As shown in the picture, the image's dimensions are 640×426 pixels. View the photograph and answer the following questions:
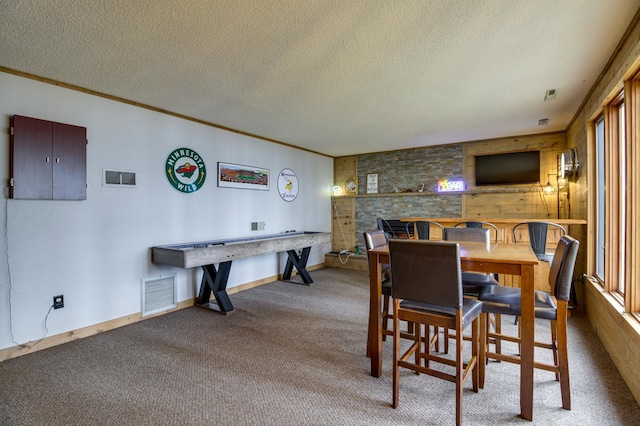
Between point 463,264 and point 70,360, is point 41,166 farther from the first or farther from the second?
point 463,264

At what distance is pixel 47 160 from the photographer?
2.92m

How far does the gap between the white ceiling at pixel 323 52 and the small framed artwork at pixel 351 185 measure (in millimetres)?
2985

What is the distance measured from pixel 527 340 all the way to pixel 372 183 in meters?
5.09

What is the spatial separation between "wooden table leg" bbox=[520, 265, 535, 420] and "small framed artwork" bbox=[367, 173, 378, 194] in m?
4.92

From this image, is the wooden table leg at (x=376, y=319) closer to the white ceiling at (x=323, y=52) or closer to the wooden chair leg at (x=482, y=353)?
the wooden chair leg at (x=482, y=353)

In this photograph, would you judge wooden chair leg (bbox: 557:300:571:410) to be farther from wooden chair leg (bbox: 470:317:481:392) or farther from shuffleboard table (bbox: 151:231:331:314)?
shuffleboard table (bbox: 151:231:331:314)

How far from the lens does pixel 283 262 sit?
18.9 ft

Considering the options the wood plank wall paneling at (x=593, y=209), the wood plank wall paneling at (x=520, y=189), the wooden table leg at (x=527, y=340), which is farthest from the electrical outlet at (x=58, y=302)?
the wood plank wall paneling at (x=520, y=189)

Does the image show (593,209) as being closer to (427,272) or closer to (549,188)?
(549,188)

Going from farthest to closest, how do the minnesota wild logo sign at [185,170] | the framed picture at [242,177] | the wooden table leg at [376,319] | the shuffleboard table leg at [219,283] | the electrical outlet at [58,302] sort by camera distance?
1. the framed picture at [242,177]
2. the minnesota wild logo sign at [185,170]
3. the shuffleboard table leg at [219,283]
4. the electrical outlet at [58,302]
5. the wooden table leg at [376,319]

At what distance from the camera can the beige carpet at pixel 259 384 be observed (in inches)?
75.9

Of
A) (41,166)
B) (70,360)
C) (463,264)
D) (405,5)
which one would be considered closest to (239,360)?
(70,360)

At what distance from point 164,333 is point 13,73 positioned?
2.66 meters

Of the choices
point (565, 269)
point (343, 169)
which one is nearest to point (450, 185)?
point (343, 169)
